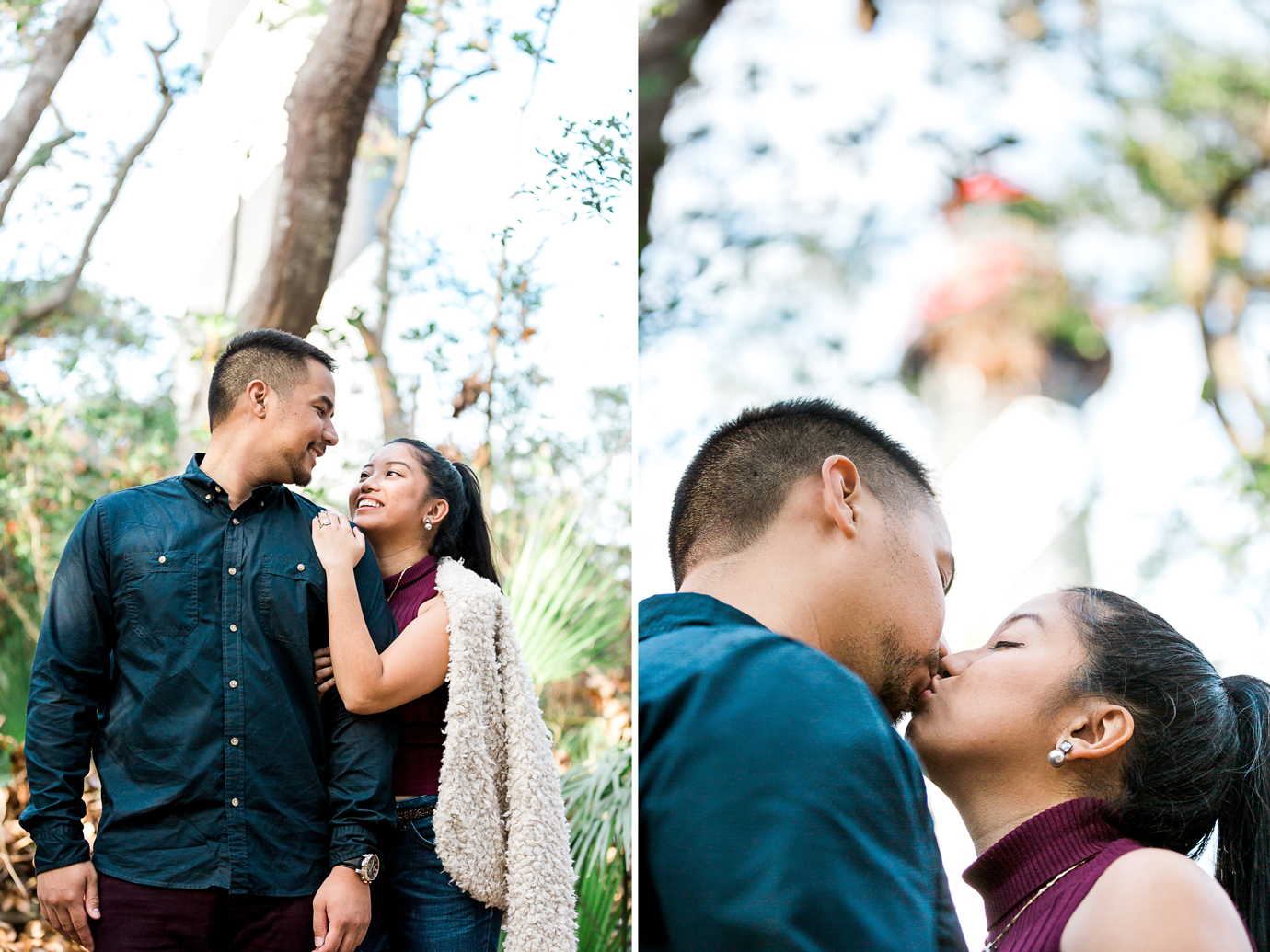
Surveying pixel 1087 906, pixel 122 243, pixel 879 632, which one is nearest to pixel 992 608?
pixel 879 632

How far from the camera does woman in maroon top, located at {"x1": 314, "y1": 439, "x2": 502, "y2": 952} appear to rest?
6.33ft

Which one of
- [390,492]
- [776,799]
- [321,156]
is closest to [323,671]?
[390,492]

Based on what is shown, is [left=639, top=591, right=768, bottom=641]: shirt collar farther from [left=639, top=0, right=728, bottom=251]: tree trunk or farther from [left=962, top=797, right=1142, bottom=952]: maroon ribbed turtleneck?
[left=639, top=0, right=728, bottom=251]: tree trunk

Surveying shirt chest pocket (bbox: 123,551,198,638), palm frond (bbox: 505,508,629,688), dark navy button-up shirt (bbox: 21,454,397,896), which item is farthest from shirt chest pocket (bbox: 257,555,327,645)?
palm frond (bbox: 505,508,629,688)

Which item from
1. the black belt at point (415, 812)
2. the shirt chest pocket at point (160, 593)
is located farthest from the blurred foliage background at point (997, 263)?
the shirt chest pocket at point (160, 593)

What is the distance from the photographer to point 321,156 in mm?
2850

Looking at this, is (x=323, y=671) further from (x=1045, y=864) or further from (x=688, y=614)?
(x=1045, y=864)

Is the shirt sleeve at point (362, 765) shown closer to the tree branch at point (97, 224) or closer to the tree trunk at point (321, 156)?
the tree trunk at point (321, 156)

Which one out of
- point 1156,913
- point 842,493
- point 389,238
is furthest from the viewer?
point 389,238

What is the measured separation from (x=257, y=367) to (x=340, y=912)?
0.97 metres

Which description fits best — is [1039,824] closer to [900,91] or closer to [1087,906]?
[1087,906]

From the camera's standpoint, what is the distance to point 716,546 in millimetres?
1933

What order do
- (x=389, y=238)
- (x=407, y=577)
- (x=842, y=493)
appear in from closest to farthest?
(x=842, y=493) < (x=407, y=577) < (x=389, y=238)

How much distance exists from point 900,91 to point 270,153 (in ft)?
5.19
